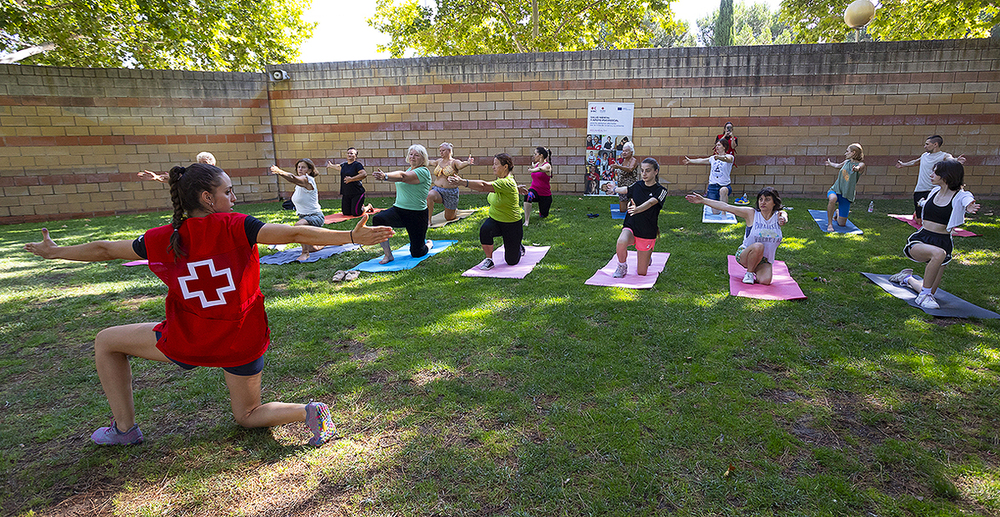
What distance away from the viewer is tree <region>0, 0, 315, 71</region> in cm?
1388

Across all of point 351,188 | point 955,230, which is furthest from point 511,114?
point 955,230

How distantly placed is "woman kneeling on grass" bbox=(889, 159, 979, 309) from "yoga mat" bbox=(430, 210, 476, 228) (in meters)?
7.28

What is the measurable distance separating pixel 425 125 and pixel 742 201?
8.52m

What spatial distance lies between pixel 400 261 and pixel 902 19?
18269mm

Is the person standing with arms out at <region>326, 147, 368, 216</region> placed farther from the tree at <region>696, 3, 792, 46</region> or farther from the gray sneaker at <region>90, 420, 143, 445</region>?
the tree at <region>696, 3, 792, 46</region>

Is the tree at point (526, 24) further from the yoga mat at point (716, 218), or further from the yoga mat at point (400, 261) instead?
the yoga mat at point (400, 261)

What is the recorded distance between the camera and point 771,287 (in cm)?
572

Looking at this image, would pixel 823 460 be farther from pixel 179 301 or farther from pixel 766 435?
pixel 179 301

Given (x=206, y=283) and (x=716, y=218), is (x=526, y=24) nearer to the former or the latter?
(x=716, y=218)

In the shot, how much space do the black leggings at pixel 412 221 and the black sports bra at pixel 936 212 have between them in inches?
242

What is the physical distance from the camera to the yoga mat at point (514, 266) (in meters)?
6.52

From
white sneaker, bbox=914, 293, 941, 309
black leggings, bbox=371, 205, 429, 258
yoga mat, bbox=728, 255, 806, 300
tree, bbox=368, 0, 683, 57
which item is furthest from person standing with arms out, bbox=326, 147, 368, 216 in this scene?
tree, bbox=368, 0, 683, 57

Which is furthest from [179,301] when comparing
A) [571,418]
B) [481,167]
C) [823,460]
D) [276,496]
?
[481,167]

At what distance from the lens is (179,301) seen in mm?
2689
